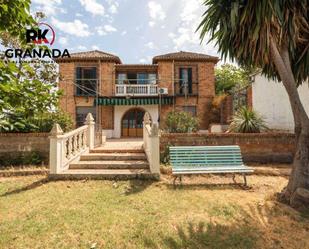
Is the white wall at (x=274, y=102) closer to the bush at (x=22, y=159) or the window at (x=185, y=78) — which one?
the window at (x=185, y=78)

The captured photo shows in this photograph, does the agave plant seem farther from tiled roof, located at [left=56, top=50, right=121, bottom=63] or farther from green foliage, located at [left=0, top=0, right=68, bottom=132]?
tiled roof, located at [left=56, top=50, right=121, bottom=63]

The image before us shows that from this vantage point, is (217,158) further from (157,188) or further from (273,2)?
(273,2)

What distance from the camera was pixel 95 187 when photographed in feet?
21.9

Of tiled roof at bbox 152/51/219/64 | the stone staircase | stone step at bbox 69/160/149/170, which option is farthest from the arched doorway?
stone step at bbox 69/160/149/170

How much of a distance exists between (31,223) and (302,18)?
8403 mm

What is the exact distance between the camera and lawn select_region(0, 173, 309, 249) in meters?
3.93

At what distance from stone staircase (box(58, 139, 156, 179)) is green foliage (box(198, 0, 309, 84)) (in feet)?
16.4

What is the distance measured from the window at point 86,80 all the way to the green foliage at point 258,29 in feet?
54.5

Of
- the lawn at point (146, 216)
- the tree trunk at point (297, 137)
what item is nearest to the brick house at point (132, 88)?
the lawn at point (146, 216)

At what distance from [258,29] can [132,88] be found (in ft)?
54.4

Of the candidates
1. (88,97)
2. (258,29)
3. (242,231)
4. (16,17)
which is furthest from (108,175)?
(88,97)

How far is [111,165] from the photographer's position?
820 centimetres

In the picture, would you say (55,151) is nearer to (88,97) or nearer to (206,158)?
(206,158)

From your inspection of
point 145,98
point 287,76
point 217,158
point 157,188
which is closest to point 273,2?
point 287,76
